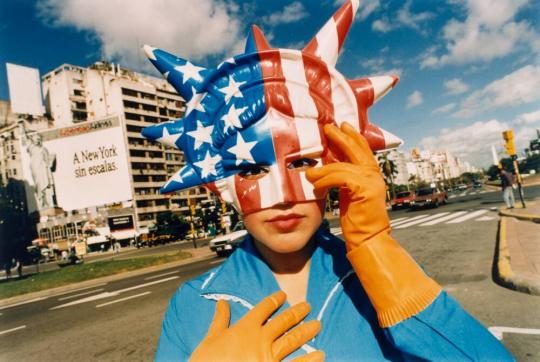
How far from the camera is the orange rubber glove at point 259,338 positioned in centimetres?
100

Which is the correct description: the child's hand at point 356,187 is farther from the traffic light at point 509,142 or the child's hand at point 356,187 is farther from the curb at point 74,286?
the curb at point 74,286

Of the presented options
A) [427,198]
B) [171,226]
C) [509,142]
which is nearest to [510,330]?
[509,142]

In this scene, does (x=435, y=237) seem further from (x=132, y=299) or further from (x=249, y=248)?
(x=249, y=248)

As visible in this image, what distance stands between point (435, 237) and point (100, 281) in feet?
38.7

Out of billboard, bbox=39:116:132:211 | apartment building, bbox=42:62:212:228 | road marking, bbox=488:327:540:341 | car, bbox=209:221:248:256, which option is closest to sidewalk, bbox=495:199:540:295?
road marking, bbox=488:327:540:341

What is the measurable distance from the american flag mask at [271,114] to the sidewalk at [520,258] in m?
3.96

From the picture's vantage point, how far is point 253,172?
52.2 inches

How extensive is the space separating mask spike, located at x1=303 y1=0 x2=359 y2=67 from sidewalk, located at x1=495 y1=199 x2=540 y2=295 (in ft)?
13.4

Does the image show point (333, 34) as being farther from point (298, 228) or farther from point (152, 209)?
point (152, 209)

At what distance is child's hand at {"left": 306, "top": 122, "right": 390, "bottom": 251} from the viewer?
42.6 inches

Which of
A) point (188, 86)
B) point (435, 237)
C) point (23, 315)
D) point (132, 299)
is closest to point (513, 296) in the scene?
point (188, 86)

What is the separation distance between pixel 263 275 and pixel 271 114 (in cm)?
66

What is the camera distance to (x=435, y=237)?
906 cm

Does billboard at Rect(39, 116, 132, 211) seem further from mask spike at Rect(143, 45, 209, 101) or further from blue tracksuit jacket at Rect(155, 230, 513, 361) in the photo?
blue tracksuit jacket at Rect(155, 230, 513, 361)
